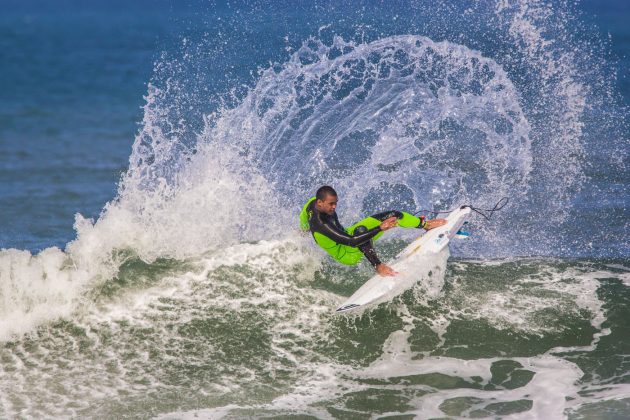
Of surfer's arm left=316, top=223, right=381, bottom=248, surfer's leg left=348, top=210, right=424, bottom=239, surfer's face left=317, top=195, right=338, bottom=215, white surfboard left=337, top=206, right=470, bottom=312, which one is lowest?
white surfboard left=337, top=206, right=470, bottom=312

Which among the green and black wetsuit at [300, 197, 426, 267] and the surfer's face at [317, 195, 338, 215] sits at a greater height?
the surfer's face at [317, 195, 338, 215]

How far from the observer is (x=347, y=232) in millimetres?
9359

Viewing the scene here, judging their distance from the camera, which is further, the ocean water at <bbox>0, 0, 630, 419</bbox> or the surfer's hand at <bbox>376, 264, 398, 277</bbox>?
the surfer's hand at <bbox>376, 264, 398, 277</bbox>

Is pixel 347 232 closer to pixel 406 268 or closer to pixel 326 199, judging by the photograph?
pixel 326 199

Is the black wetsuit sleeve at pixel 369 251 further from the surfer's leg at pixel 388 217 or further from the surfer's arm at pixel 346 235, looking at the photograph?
the surfer's leg at pixel 388 217

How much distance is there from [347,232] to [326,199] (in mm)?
554

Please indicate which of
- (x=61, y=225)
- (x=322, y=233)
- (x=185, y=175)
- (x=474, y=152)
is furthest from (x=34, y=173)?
(x=322, y=233)

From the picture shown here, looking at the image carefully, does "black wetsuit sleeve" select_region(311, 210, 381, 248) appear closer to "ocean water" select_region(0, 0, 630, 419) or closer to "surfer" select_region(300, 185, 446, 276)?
"surfer" select_region(300, 185, 446, 276)

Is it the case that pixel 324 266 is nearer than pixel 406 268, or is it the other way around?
pixel 406 268

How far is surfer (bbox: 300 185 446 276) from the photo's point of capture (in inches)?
357

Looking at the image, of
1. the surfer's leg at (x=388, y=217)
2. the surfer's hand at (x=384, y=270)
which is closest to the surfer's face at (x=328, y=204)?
the surfer's leg at (x=388, y=217)

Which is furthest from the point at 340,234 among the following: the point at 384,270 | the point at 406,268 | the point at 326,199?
the point at 406,268

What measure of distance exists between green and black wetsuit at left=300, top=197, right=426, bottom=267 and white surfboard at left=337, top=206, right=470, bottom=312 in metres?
0.25

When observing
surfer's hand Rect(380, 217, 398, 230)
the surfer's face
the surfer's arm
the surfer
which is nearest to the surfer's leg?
the surfer
